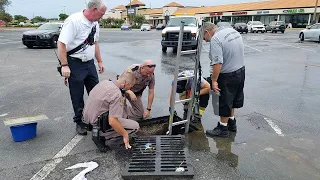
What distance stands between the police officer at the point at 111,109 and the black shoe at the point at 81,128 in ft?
1.66

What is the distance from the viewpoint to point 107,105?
3.53 meters

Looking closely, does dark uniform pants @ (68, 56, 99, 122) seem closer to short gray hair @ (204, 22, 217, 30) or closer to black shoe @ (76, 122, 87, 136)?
black shoe @ (76, 122, 87, 136)

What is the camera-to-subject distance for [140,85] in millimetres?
4559

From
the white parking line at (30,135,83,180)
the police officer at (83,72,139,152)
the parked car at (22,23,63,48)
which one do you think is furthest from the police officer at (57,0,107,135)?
the parked car at (22,23,63,48)

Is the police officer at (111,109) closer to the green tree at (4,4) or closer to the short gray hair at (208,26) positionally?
the short gray hair at (208,26)

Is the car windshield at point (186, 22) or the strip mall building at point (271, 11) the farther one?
the strip mall building at point (271, 11)

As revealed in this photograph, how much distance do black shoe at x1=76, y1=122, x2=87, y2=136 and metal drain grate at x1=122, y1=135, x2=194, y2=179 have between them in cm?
94

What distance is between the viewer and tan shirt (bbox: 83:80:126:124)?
3398 mm

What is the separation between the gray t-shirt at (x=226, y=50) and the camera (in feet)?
12.4

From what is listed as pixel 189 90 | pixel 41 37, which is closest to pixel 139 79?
pixel 189 90

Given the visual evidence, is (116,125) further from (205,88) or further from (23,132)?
(205,88)

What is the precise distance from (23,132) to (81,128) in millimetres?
822

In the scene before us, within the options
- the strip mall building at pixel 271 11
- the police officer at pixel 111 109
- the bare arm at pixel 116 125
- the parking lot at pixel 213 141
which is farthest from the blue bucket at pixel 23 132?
the strip mall building at pixel 271 11

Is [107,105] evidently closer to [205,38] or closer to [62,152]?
[62,152]
